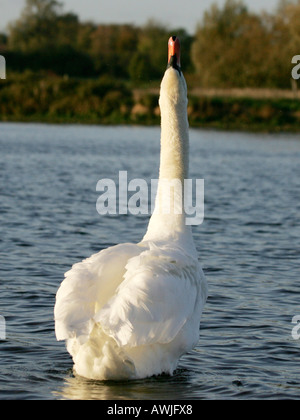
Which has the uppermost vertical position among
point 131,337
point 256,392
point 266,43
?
point 266,43

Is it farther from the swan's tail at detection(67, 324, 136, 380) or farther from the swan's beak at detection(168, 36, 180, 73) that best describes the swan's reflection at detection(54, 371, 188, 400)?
the swan's beak at detection(168, 36, 180, 73)

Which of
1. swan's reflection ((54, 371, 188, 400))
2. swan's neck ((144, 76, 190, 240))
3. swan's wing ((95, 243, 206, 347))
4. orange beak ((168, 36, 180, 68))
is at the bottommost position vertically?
swan's reflection ((54, 371, 188, 400))

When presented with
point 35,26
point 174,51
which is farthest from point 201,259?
point 35,26

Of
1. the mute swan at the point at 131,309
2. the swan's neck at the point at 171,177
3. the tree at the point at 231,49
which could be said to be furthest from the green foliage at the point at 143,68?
the mute swan at the point at 131,309

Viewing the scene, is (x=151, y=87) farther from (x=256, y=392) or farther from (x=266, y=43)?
(x=256, y=392)

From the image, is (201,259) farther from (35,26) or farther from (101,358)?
(35,26)

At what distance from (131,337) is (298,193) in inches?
677

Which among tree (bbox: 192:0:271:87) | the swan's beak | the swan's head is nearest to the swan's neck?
the swan's head

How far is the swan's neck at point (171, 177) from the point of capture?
8.13 metres

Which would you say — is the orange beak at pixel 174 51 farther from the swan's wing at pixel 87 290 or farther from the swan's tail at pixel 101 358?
the swan's tail at pixel 101 358

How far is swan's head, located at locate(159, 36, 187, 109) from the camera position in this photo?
830cm

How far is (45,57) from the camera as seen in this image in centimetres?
7144

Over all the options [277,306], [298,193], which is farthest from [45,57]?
[277,306]

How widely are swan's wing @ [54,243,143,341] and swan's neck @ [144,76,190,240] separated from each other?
0.66 metres
